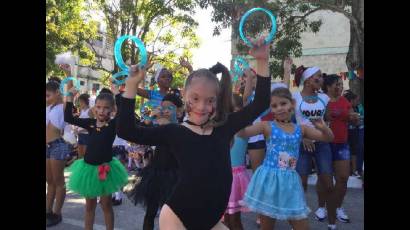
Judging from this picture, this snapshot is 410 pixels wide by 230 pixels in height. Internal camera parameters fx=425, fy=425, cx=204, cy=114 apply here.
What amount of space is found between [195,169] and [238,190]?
226 centimetres

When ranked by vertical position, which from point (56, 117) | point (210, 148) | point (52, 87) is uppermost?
point (52, 87)

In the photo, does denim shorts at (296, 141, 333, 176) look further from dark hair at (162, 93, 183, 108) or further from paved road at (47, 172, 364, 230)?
dark hair at (162, 93, 183, 108)

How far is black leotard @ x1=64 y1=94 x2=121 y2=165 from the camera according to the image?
465 centimetres

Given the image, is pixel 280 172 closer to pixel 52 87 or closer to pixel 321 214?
pixel 321 214

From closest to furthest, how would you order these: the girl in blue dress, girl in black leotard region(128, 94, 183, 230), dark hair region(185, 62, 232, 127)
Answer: dark hair region(185, 62, 232, 127)
the girl in blue dress
girl in black leotard region(128, 94, 183, 230)

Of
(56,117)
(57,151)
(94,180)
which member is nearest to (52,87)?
(56,117)

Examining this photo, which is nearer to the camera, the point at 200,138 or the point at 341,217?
the point at 200,138

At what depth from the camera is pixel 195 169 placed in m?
2.66

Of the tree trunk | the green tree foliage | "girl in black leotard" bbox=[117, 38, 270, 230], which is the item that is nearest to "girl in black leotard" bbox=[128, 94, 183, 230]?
"girl in black leotard" bbox=[117, 38, 270, 230]

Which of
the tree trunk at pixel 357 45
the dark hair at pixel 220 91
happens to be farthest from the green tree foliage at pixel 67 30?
the dark hair at pixel 220 91

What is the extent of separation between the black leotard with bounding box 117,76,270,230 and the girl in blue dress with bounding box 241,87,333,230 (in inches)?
46.7
